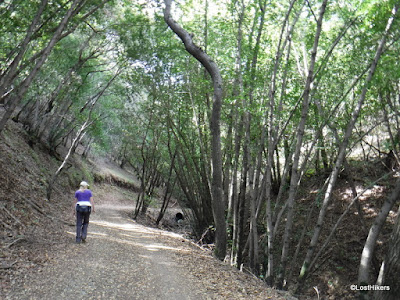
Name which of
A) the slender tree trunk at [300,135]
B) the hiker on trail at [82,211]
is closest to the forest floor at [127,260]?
the hiker on trail at [82,211]

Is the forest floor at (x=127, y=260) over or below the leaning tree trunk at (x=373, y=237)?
below

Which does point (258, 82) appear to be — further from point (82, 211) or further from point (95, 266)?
point (95, 266)

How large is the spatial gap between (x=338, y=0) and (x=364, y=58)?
162 centimetres

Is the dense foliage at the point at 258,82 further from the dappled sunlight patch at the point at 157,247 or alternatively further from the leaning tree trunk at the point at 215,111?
the dappled sunlight patch at the point at 157,247

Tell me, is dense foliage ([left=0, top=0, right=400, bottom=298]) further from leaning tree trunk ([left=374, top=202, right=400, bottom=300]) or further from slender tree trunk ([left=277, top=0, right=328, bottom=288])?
leaning tree trunk ([left=374, top=202, right=400, bottom=300])

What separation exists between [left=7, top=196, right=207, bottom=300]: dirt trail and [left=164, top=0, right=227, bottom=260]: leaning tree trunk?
4.77ft

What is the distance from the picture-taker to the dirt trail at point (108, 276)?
4070 mm

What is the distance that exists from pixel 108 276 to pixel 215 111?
3812mm

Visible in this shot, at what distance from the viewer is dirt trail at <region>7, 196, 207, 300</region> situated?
4.07 m

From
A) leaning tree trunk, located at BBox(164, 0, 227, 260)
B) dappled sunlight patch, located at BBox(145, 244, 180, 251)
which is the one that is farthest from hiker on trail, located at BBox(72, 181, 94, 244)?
leaning tree trunk, located at BBox(164, 0, 227, 260)

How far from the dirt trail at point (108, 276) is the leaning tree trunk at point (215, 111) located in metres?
1.45

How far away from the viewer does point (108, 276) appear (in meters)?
4.86

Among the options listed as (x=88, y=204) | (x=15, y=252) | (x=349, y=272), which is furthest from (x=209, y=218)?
(x=15, y=252)

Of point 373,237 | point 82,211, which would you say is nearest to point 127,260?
point 82,211
